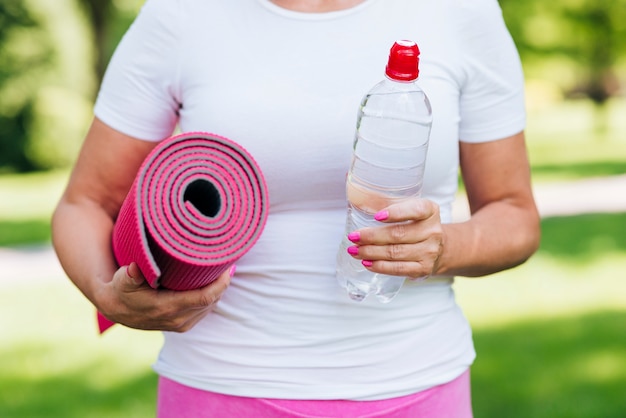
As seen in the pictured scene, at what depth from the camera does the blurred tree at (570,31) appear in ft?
58.0

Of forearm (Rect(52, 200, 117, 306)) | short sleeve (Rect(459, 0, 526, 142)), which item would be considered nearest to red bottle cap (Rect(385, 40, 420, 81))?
short sleeve (Rect(459, 0, 526, 142))

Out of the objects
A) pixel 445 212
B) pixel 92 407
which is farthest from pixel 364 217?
pixel 92 407

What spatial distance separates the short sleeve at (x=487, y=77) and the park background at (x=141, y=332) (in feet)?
10.4

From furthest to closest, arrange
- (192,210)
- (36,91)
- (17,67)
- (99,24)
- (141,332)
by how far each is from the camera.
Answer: (99,24) → (36,91) → (17,67) → (141,332) → (192,210)

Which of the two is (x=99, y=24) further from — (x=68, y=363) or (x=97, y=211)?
(x=97, y=211)

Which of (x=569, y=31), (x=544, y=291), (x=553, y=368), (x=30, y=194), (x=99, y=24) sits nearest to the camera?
(x=553, y=368)

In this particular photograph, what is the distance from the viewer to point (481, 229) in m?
1.85

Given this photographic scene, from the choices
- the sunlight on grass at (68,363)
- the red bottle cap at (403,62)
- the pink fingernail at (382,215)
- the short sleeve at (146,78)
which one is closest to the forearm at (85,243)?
the short sleeve at (146,78)

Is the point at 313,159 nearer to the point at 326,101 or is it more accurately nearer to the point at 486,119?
the point at 326,101

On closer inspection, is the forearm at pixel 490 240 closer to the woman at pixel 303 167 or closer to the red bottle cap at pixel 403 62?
the woman at pixel 303 167

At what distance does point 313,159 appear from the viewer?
5.76 feet

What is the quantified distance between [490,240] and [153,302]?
74cm

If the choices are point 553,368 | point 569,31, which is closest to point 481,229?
point 553,368

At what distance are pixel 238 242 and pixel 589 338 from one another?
494 centimetres
